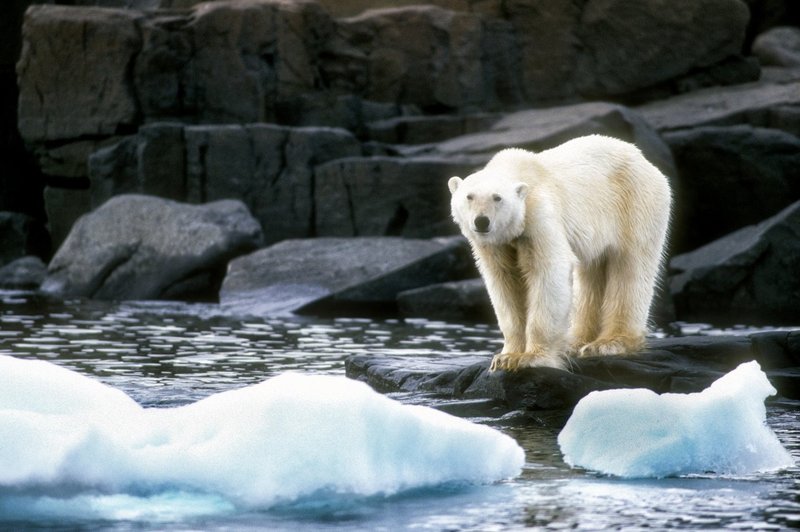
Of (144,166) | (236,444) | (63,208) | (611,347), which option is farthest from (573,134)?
(236,444)

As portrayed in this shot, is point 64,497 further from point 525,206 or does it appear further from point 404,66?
point 404,66

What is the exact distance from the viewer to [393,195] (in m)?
17.5

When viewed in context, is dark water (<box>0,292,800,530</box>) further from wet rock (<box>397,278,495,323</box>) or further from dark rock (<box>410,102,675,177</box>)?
dark rock (<box>410,102,675,177</box>)

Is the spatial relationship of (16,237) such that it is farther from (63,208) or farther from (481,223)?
(481,223)

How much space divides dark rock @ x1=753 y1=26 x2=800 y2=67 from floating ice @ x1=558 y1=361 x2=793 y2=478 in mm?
18099

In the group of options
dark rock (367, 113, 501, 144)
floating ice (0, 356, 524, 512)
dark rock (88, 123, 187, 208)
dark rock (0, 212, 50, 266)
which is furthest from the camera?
dark rock (0, 212, 50, 266)

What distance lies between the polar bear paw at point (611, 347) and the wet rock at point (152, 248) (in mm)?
8900

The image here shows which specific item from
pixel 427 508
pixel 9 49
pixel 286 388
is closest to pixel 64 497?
pixel 286 388

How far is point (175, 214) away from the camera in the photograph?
55.0ft

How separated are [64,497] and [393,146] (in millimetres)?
14610

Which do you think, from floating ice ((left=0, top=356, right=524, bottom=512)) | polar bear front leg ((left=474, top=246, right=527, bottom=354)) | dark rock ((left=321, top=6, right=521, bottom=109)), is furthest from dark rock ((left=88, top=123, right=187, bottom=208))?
floating ice ((left=0, top=356, right=524, bottom=512))

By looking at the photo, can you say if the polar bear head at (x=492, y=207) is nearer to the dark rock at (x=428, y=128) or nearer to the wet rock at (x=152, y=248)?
the wet rock at (x=152, y=248)

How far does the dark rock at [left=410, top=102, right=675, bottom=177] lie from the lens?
17.1 m

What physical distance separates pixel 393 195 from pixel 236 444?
40.9 ft
